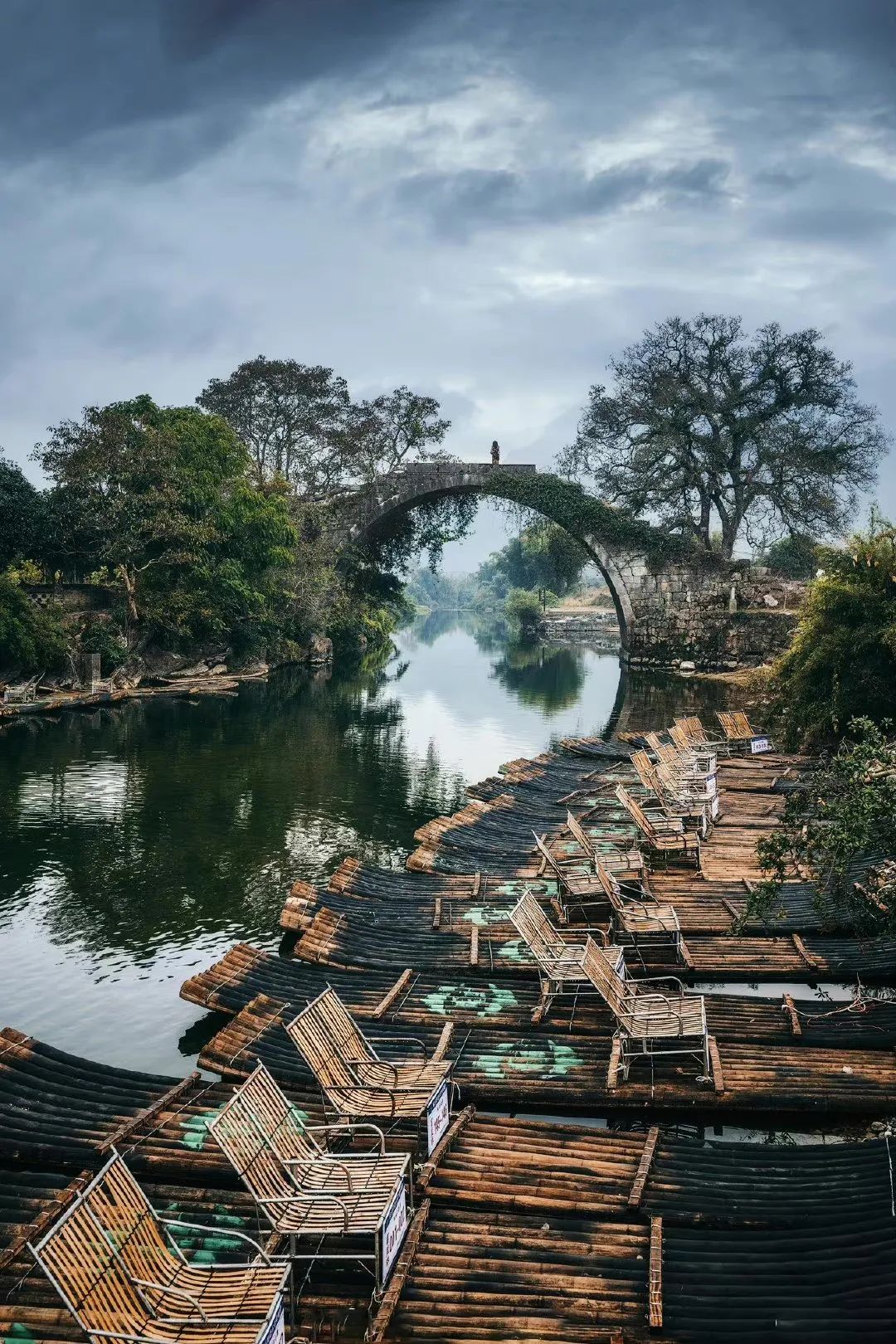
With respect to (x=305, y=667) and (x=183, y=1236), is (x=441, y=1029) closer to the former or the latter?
(x=183, y=1236)

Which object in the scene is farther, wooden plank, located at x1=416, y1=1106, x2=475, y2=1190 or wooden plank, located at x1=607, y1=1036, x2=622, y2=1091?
wooden plank, located at x1=607, y1=1036, x2=622, y2=1091

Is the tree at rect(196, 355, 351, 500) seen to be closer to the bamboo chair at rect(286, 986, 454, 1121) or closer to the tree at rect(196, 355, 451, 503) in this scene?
the tree at rect(196, 355, 451, 503)

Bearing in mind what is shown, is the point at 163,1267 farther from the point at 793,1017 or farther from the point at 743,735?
the point at 743,735

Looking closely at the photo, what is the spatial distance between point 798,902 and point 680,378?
36402mm

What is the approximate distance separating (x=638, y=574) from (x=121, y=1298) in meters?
44.1

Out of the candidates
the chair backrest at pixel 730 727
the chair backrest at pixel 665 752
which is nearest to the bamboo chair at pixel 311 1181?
the chair backrest at pixel 665 752

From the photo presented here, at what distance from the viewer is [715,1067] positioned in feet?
27.3

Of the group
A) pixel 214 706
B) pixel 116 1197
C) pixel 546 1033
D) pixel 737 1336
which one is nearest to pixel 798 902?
pixel 546 1033

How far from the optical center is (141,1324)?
5.18m

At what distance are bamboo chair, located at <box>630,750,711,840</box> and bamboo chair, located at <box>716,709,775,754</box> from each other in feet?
15.3

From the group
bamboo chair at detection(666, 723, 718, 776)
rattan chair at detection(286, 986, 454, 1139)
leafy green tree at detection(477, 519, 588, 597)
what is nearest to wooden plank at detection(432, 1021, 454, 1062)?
rattan chair at detection(286, 986, 454, 1139)

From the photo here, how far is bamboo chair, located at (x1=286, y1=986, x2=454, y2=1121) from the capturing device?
7.32 metres

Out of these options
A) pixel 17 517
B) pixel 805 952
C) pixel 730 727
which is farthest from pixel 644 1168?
pixel 17 517

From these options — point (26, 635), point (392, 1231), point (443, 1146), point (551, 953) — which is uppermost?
point (26, 635)
